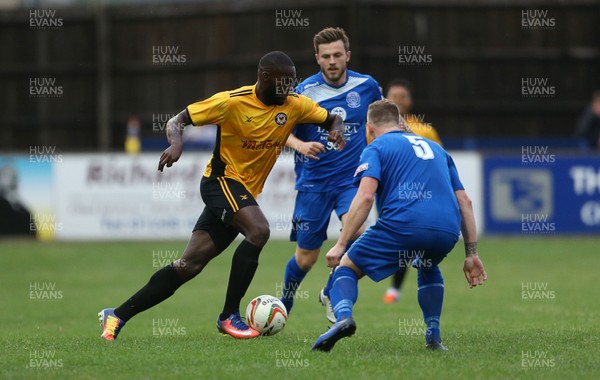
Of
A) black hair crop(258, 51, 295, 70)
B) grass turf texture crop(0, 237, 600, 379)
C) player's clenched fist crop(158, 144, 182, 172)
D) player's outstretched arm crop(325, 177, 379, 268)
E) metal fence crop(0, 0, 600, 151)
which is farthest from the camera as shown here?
metal fence crop(0, 0, 600, 151)

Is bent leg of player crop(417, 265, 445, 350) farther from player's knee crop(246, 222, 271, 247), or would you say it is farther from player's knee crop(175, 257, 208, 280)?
player's knee crop(175, 257, 208, 280)

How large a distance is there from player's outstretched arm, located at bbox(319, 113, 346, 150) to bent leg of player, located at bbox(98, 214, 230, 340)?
3.90ft

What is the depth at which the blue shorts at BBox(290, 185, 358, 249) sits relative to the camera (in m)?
10.1

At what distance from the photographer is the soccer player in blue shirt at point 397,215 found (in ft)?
25.0

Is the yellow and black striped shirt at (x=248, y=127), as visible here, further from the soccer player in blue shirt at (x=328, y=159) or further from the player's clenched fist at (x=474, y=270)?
the player's clenched fist at (x=474, y=270)

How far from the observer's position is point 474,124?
1146 inches

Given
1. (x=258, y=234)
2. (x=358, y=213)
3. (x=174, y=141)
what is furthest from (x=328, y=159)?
(x=358, y=213)

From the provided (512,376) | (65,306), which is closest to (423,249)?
(512,376)

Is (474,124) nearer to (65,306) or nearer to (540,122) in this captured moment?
(540,122)

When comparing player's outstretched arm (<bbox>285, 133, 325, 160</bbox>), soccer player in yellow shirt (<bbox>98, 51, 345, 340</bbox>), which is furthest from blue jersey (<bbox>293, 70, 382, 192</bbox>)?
soccer player in yellow shirt (<bbox>98, 51, 345, 340</bbox>)

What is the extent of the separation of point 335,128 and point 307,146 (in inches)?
11.8

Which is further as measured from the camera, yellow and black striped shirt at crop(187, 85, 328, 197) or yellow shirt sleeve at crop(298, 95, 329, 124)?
yellow shirt sleeve at crop(298, 95, 329, 124)

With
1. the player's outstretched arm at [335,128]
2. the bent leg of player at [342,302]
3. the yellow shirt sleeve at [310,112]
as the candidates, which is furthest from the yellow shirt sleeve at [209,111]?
the bent leg of player at [342,302]

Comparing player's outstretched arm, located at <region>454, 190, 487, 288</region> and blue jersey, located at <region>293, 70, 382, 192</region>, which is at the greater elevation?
blue jersey, located at <region>293, 70, 382, 192</region>
